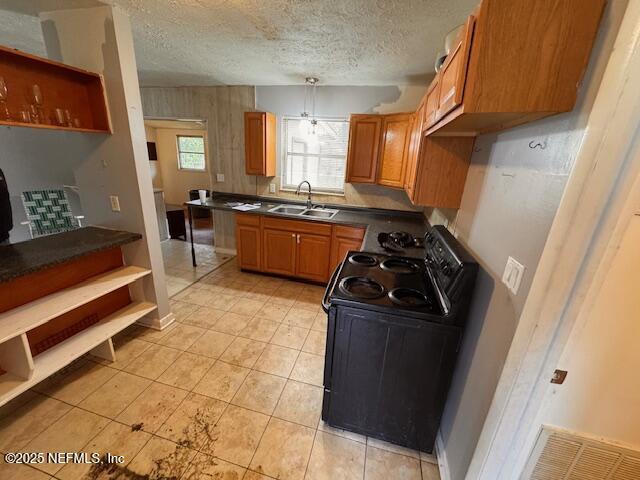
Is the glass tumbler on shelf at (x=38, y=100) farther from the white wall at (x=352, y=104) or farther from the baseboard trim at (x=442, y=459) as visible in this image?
the baseboard trim at (x=442, y=459)

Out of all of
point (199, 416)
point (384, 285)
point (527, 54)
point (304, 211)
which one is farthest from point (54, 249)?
point (527, 54)

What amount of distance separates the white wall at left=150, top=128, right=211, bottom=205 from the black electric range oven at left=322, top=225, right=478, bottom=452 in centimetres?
654

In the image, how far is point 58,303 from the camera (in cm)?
162

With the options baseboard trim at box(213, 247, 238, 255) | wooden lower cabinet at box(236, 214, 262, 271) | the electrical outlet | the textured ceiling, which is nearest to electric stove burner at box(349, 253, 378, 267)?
the textured ceiling

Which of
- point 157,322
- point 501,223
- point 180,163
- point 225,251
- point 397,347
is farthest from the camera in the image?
point 180,163

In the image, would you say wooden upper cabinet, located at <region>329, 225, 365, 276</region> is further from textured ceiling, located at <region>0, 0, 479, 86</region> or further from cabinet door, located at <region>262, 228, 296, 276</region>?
textured ceiling, located at <region>0, 0, 479, 86</region>

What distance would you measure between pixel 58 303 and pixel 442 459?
2496 mm

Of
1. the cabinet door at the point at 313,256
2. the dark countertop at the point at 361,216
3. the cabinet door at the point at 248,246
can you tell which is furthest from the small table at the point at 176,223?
the cabinet door at the point at 313,256

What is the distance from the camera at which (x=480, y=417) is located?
1.03m

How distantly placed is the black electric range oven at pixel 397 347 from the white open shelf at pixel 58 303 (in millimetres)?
1665

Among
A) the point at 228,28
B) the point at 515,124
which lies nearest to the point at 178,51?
the point at 228,28

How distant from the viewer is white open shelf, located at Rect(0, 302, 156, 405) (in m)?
1.45

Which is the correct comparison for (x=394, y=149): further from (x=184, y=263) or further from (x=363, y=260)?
(x=184, y=263)

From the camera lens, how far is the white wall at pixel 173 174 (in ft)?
22.4
